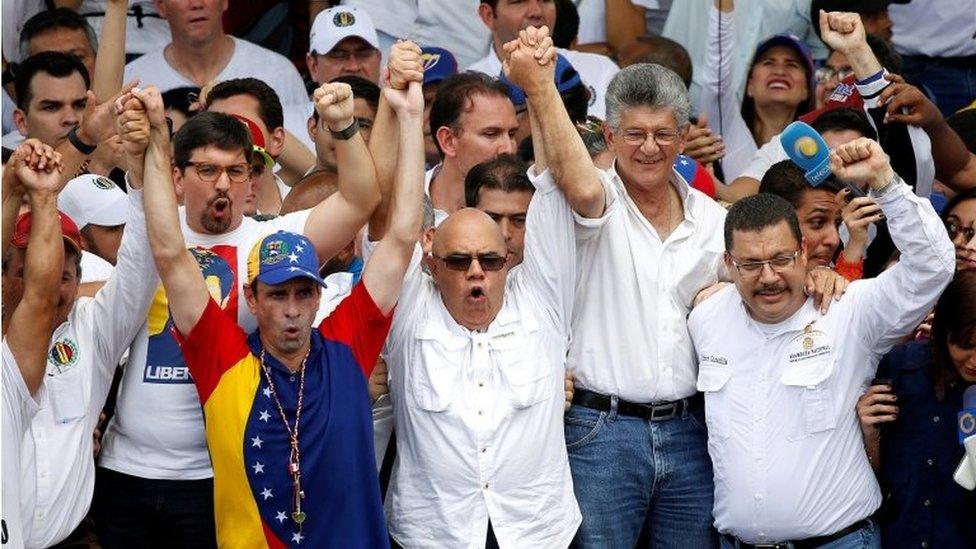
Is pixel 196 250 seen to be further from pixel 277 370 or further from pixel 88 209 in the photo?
pixel 88 209

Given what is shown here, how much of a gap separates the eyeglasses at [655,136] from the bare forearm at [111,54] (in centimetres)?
292

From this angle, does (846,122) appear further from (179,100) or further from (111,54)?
(111,54)

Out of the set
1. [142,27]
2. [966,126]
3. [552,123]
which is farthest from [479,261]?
[142,27]

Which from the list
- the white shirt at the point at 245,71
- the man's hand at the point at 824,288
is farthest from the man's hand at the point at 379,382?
the white shirt at the point at 245,71

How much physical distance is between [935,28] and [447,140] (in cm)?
384

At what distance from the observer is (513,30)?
32.1 ft

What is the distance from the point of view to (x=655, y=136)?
23.5 ft

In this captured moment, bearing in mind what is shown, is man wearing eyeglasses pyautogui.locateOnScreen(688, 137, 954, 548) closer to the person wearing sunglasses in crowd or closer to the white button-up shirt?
the white button-up shirt

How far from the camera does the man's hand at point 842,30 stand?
732 centimetres

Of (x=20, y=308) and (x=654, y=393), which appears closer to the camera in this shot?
(x=20, y=308)

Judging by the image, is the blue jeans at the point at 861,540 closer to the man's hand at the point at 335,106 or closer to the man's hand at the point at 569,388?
the man's hand at the point at 569,388

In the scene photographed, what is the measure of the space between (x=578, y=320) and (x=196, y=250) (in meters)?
1.48

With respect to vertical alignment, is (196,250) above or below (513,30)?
below

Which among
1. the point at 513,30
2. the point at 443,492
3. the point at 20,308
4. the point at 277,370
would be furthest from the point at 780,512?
the point at 513,30
